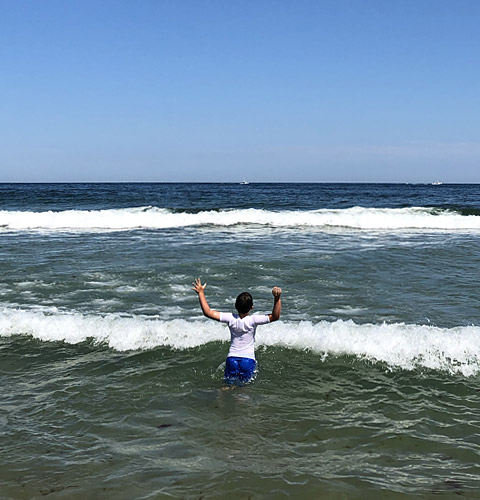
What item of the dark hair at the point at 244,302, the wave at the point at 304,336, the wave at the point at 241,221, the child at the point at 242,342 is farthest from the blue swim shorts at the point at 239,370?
the wave at the point at 241,221

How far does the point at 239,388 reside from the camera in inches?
231

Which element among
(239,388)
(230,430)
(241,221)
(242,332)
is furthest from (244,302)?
(241,221)

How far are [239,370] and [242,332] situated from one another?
17.3 inches

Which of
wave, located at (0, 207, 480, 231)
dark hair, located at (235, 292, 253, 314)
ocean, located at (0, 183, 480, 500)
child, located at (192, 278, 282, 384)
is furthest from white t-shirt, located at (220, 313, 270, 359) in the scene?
wave, located at (0, 207, 480, 231)

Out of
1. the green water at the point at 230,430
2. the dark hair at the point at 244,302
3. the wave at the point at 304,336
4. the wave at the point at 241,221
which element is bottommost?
the green water at the point at 230,430

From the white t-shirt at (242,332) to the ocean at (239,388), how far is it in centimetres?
39

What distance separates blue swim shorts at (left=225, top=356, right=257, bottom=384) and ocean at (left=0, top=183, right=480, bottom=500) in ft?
0.39

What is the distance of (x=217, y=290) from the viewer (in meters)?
10.8

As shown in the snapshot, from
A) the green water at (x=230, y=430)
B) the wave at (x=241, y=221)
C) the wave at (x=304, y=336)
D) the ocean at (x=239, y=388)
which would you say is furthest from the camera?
the wave at (x=241, y=221)

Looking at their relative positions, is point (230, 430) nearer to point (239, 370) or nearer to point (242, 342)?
point (239, 370)

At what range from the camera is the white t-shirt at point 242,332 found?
5910mm

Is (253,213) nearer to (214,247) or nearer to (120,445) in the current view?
(214,247)

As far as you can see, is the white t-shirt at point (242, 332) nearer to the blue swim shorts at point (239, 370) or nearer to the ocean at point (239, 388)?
the blue swim shorts at point (239, 370)

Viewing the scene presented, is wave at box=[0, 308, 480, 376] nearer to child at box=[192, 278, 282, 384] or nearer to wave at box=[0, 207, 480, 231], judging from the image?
child at box=[192, 278, 282, 384]
